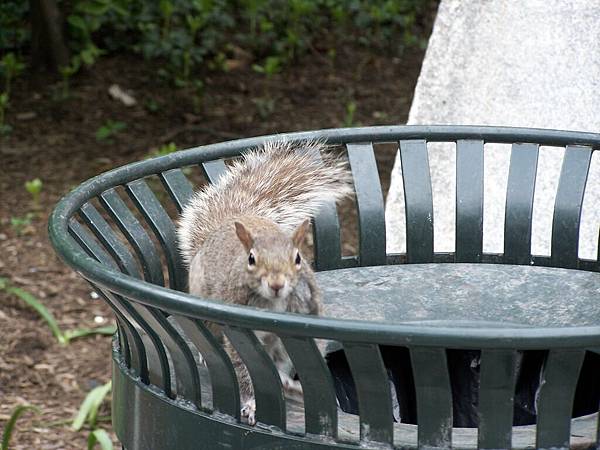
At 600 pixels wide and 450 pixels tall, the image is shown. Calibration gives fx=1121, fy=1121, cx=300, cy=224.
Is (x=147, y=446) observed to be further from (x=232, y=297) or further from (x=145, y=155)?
(x=145, y=155)

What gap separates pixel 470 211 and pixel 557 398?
3.37 ft

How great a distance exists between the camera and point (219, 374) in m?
1.74

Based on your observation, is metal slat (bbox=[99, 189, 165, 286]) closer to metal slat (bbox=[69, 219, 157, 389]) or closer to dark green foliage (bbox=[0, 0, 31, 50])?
metal slat (bbox=[69, 219, 157, 389])

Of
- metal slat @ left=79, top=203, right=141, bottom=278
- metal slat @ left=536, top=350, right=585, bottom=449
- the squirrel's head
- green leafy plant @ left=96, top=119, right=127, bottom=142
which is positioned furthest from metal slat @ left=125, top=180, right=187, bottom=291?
green leafy plant @ left=96, top=119, right=127, bottom=142

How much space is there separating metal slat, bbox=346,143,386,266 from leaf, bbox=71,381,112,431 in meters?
1.29

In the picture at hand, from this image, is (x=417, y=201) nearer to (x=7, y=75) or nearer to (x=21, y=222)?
(x=21, y=222)

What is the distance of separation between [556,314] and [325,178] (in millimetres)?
574

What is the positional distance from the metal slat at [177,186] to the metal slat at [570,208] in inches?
32.9

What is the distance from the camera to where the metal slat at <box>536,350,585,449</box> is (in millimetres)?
1555

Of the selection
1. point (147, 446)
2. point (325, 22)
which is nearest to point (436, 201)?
point (147, 446)

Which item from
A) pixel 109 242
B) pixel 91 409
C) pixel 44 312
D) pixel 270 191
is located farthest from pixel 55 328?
pixel 109 242

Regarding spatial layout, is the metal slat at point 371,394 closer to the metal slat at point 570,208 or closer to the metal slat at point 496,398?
the metal slat at point 496,398

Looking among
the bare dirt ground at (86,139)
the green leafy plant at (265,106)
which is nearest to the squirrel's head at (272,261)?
the bare dirt ground at (86,139)

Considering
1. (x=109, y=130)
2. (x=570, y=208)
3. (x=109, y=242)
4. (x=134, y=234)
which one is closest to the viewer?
(x=109, y=242)
